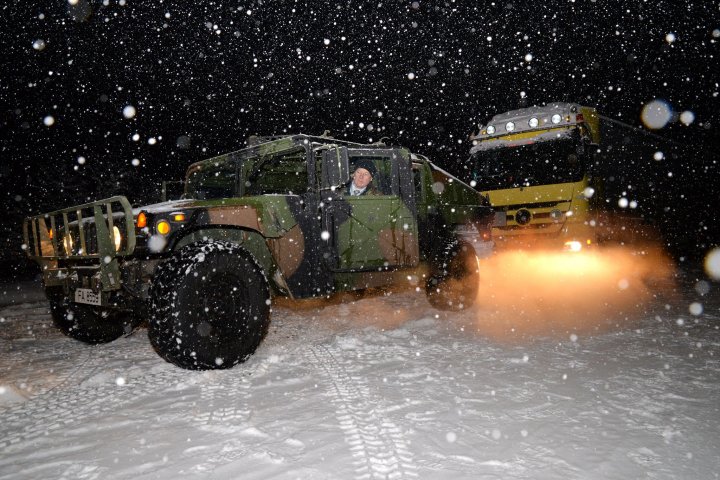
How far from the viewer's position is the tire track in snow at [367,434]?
2072 mm

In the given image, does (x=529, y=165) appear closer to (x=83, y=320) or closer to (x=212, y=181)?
(x=212, y=181)

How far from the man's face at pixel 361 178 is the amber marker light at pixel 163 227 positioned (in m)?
2.14

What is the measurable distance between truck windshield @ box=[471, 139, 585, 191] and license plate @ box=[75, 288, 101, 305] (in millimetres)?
7244

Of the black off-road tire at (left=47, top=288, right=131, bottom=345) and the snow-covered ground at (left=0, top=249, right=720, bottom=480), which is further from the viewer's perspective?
the black off-road tire at (left=47, top=288, right=131, bottom=345)

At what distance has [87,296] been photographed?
369 centimetres

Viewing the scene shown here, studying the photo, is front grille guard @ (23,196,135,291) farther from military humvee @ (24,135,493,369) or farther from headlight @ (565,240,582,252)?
headlight @ (565,240,582,252)

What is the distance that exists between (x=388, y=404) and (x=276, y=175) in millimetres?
3119

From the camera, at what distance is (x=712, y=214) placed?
1444 cm

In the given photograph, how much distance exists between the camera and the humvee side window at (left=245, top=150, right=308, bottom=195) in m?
4.94

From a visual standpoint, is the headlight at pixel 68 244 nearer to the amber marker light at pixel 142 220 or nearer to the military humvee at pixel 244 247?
the military humvee at pixel 244 247

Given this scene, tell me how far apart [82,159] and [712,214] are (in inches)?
954

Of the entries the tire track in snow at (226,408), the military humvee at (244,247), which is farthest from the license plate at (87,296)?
the tire track in snow at (226,408)

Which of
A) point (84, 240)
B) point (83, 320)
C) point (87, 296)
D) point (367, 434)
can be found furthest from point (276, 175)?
point (367, 434)

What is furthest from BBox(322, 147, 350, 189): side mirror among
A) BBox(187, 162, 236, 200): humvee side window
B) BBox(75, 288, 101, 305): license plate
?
BBox(75, 288, 101, 305): license plate
